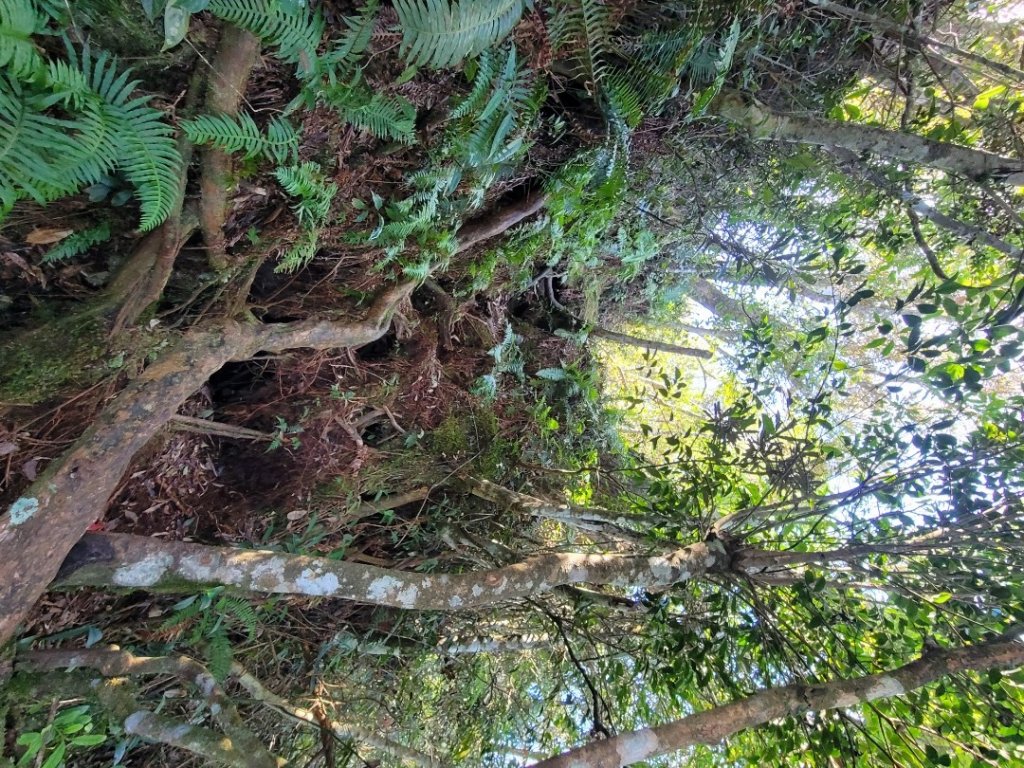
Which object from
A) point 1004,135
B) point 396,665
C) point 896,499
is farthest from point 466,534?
point 1004,135

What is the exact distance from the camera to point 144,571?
2299mm

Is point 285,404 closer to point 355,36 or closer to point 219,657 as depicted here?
point 219,657

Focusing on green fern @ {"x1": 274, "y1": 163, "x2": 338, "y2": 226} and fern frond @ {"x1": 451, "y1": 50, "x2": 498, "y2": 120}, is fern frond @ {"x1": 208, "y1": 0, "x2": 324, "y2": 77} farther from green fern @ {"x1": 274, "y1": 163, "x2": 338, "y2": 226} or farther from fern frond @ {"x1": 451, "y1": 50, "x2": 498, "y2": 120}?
fern frond @ {"x1": 451, "y1": 50, "x2": 498, "y2": 120}

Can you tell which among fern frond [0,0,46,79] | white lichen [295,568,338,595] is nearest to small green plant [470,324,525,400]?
white lichen [295,568,338,595]

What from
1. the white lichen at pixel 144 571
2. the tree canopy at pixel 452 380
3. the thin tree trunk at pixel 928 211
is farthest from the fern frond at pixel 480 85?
the thin tree trunk at pixel 928 211

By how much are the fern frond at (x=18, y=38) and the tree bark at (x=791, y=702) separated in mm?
3395

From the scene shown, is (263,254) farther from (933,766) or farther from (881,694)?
(933,766)

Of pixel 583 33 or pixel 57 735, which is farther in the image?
pixel 583 33

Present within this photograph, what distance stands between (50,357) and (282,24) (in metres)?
1.75

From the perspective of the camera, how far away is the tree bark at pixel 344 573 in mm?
2242

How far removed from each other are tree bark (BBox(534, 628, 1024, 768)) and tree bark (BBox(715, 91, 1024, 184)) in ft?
8.97

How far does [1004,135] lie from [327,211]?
4.44 meters

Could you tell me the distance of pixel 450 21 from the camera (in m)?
2.16

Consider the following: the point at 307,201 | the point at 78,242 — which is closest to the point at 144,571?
the point at 78,242
